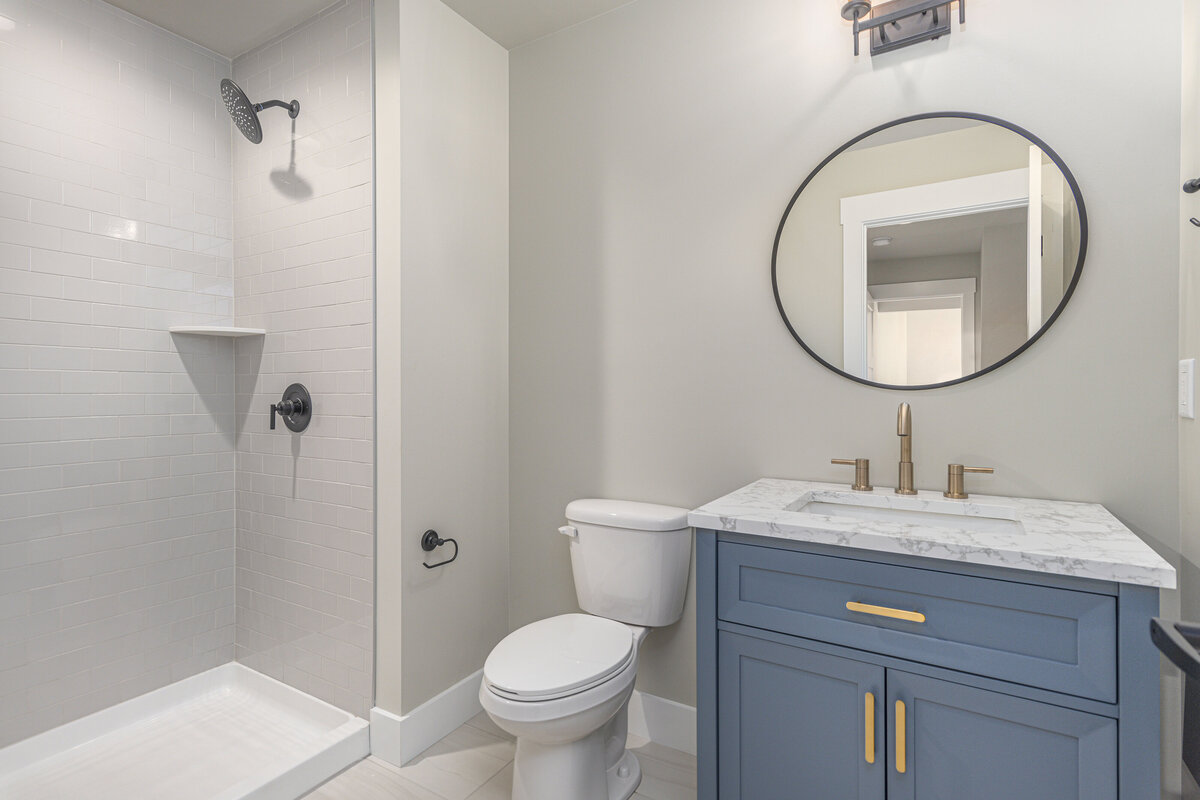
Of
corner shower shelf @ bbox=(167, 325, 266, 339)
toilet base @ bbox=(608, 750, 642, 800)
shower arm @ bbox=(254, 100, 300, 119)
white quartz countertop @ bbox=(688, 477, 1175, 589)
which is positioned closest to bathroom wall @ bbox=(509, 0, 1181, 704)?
white quartz countertop @ bbox=(688, 477, 1175, 589)

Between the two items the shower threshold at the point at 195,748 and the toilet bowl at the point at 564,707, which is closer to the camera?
the toilet bowl at the point at 564,707

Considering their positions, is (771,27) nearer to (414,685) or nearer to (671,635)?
(671,635)

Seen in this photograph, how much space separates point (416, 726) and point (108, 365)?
1625 mm

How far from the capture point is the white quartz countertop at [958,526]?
1.01 meters

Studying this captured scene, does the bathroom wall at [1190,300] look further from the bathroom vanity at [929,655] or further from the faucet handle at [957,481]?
the faucet handle at [957,481]

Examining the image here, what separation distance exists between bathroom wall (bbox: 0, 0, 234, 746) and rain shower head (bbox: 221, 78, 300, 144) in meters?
0.42

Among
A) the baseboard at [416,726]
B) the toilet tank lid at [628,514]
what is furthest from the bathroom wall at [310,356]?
the toilet tank lid at [628,514]

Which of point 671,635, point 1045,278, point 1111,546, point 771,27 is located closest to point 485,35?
point 771,27

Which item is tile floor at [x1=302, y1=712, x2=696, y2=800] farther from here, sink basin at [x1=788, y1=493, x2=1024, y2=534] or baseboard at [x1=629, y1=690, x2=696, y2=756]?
sink basin at [x1=788, y1=493, x2=1024, y2=534]

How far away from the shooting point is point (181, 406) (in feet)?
7.46

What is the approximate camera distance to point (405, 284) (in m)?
1.92

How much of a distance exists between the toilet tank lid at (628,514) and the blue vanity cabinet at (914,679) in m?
0.48

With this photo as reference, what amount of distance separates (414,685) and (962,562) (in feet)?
5.47

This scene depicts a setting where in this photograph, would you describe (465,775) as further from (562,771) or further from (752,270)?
(752,270)
